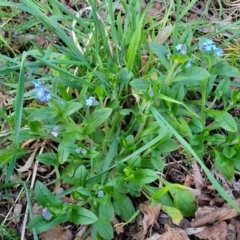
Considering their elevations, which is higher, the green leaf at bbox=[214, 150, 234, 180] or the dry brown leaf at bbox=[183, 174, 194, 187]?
the green leaf at bbox=[214, 150, 234, 180]

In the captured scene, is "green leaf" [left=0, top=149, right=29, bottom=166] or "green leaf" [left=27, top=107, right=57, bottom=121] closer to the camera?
"green leaf" [left=27, top=107, right=57, bottom=121]

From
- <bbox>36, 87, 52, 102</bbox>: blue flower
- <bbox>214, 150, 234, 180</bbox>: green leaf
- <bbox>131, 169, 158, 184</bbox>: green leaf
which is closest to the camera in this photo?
<bbox>36, 87, 52, 102</bbox>: blue flower

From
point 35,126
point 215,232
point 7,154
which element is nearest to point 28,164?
point 7,154

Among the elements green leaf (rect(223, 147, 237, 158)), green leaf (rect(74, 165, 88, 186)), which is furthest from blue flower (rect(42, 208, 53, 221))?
green leaf (rect(223, 147, 237, 158))

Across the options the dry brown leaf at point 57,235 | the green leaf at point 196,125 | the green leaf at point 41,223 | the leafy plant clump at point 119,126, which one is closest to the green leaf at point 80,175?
the leafy plant clump at point 119,126

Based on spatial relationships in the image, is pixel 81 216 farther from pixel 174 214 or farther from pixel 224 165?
pixel 224 165

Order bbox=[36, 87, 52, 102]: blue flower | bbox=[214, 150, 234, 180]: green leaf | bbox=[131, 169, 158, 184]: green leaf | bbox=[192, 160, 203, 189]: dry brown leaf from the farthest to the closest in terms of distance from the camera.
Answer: bbox=[192, 160, 203, 189]: dry brown leaf < bbox=[214, 150, 234, 180]: green leaf < bbox=[131, 169, 158, 184]: green leaf < bbox=[36, 87, 52, 102]: blue flower

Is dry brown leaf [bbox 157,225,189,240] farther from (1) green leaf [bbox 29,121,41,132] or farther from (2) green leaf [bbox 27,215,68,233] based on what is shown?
(1) green leaf [bbox 29,121,41,132]
